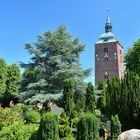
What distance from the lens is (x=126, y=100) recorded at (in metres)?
21.5

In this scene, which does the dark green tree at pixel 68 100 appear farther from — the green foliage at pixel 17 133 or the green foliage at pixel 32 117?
the green foliage at pixel 17 133

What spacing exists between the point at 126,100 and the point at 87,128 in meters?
7.92

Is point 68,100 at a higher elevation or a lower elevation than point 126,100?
lower

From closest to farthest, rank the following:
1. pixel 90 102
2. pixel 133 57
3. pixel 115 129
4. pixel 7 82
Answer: pixel 115 129
pixel 90 102
pixel 133 57
pixel 7 82

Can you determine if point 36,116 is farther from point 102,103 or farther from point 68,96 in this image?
point 102,103

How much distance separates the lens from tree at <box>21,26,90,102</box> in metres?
27.6

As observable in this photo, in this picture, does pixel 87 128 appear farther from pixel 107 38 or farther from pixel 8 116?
pixel 107 38

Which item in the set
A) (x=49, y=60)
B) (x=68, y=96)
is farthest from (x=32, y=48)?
(x=68, y=96)

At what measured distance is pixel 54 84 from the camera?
2819 centimetres

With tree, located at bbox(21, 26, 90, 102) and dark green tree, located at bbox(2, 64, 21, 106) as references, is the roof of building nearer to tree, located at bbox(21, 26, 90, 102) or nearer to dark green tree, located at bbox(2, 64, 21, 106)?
dark green tree, located at bbox(2, 64, 21, 106)

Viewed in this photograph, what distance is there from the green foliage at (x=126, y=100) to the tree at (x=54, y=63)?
5777 millimetres

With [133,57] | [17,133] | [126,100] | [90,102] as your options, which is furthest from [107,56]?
[17,133]

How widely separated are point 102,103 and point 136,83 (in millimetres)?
18206

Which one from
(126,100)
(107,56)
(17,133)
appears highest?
(107,56)
